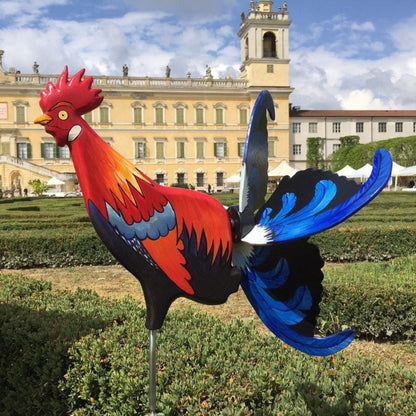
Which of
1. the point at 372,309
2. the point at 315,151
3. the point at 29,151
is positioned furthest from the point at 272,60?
the point at 372,309

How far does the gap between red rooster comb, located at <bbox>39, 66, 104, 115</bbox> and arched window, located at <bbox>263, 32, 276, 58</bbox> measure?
140ft

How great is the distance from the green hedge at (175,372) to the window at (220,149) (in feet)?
128

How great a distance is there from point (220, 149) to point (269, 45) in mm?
10703

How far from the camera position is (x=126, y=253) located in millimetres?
1901

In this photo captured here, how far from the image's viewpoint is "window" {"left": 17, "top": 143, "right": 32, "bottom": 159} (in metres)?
38.4

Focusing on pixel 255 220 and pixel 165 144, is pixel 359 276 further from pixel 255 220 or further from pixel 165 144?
pixel 165 144

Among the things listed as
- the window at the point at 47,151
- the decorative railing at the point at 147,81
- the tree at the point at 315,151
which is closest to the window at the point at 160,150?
the decorative railing at the point at 147,81

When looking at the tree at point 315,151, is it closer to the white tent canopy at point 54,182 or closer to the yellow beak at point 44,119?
the white tent canopy at point 54,182

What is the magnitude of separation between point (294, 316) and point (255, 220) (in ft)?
1.58

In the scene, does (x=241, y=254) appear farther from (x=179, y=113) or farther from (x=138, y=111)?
(x=179, y=113)

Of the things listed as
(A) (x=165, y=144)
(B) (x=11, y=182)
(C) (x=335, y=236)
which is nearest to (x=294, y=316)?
(C) (x=335, y=236)

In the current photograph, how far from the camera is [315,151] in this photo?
43.4m

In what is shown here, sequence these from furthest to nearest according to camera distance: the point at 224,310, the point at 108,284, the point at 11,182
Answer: the point at 11,182, the point at 108,284, the point at 224,310

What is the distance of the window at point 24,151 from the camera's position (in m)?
38.4
